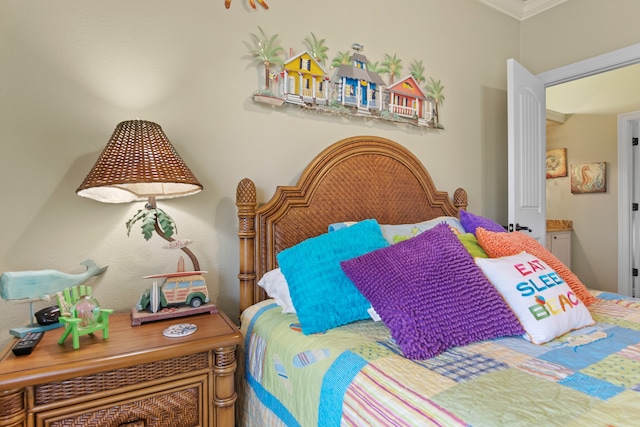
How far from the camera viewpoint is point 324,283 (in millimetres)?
1286

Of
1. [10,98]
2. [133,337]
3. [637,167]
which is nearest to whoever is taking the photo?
[133,337]

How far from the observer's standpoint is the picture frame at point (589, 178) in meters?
3.86

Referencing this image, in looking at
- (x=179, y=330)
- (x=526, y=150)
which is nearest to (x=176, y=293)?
(x=179, y=330)

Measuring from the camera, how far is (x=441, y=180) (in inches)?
97.5

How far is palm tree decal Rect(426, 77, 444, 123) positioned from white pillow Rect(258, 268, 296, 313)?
5.38 feet

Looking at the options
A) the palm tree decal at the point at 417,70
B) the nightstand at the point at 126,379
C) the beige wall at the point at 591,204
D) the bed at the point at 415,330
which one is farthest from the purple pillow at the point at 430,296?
the beige wall at the point at 591,204

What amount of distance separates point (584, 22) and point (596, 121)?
Answer: 193 centimetres

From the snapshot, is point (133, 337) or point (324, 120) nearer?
point (133, 337)

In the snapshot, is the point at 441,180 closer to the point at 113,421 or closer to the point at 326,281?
the point at 326,281

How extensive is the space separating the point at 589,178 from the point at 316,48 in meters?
3.75

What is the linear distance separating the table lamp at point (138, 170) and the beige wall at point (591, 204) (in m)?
4.40

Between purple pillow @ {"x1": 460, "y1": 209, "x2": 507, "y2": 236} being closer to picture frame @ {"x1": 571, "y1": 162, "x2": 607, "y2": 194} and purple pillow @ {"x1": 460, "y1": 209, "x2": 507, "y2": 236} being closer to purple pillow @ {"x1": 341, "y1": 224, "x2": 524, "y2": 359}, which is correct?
purple pillow @ {"x1": 341, "y1": 224, "x2": 524, "y2": 359}

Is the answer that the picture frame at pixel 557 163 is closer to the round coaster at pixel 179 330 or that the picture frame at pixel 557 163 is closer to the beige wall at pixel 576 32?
the beige wall at pixel 576 32

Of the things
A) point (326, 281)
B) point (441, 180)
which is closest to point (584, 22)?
point (441, 180)
